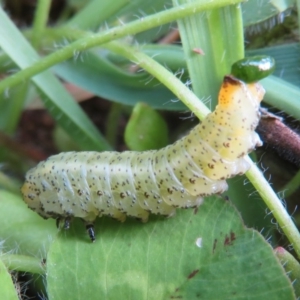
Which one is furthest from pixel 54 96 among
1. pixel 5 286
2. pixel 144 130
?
pixel 5 286

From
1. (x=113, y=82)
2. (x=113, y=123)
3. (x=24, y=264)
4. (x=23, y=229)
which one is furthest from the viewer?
(x=113, y=123)

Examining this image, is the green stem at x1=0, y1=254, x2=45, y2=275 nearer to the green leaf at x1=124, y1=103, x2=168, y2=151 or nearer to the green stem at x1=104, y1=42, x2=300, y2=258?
the green leaf at x1=124, y1=103, x2=168, y2=151

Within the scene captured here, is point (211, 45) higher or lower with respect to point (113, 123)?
higher

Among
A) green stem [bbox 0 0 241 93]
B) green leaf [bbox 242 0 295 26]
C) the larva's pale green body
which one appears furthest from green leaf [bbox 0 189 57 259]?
green leaf [bbox 242 0 295 26]

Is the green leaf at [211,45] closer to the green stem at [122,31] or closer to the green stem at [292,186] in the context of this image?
the green stem at [122,31]

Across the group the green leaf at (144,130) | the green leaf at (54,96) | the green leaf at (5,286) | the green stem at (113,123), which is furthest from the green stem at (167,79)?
the green leaf at (5,286)

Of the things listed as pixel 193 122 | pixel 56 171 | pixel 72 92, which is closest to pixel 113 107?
pixel 72 92

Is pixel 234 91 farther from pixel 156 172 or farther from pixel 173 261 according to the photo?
pixel 173 261

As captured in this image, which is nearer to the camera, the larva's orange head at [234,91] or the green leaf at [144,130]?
the larva's orange head at [234,91]
